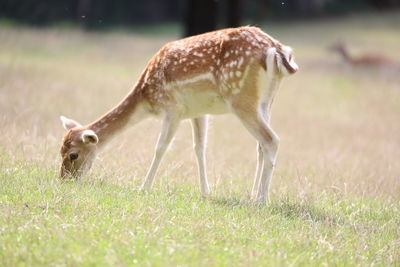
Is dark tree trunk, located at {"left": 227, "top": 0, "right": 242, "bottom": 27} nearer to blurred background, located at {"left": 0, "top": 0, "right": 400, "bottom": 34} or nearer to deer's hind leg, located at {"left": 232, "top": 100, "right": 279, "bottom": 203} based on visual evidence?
blurred background, located at {"left": 0, "top": 0, "right": 400, "bottom": 34}

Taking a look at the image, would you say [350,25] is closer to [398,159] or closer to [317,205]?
[398,159]

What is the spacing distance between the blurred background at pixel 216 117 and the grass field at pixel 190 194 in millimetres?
49

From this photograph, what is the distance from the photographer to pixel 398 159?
36.9 feet

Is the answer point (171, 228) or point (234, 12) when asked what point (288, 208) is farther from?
point (234, 12)

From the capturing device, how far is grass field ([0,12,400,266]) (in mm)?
4871

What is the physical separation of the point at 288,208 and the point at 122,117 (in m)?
2.04

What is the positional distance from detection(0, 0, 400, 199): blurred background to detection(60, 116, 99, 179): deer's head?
5.9 inches

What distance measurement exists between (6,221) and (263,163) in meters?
2.58

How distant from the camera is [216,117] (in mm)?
14477

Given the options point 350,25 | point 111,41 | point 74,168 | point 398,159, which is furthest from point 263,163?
point 350,25

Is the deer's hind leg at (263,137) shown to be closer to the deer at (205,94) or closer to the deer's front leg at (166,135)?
the deer at (205,94)

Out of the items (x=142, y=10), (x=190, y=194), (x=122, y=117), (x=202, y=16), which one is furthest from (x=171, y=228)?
(x=142, y=10)

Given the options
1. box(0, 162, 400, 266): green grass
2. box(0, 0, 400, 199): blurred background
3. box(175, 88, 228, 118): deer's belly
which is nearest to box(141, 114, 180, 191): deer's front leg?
box(175, 88, 228, 118): deer's belly

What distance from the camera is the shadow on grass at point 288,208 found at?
20.0ft
